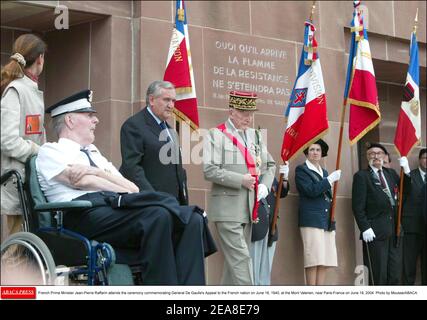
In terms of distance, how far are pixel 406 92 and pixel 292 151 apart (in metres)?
1.88

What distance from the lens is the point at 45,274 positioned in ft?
17.9

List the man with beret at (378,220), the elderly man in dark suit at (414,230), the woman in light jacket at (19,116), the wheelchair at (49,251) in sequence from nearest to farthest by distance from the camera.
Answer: the wheelchair at (49,251) → the woman in light jacket at (19,116) → the man with beret at (378,220) → the elderly man in dark suit at (414,230)

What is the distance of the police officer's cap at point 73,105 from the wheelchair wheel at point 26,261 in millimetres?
991

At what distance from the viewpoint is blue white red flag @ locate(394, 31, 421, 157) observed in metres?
10.4

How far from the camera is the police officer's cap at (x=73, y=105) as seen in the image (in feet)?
20.5

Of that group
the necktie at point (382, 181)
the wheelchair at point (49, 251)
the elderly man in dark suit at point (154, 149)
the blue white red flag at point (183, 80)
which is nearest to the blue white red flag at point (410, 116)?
the necktie at point (382, 181)

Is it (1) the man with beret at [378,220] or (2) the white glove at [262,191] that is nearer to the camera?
(2) the white glove at [262,191]

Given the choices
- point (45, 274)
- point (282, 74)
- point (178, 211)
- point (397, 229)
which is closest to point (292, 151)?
point (282, 74)

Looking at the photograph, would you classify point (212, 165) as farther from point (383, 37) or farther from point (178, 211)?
point (383, 37)

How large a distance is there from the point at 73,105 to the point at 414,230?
19.3ft

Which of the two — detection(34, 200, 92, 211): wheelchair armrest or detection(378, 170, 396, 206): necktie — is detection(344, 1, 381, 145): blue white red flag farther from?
detection(34, 200, 92, 211): wheelchair armrest

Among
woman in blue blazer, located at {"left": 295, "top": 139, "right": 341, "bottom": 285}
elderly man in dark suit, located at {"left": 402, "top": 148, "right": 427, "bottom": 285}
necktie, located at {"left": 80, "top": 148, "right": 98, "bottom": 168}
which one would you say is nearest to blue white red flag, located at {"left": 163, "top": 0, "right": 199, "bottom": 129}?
woman in blue blazer, located at {"left": 295, "top": 139, "right": 341, "bottom": 285}

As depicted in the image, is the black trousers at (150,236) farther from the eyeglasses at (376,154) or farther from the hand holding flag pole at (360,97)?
the eyeglasses at (376,154)

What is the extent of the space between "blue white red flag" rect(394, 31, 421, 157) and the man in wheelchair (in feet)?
16.1
